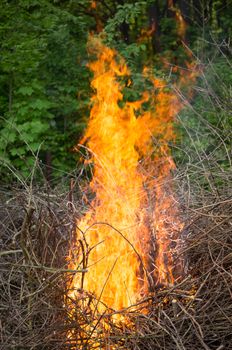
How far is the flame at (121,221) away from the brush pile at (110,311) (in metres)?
0.12

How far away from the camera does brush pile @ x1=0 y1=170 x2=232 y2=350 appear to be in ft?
11.6

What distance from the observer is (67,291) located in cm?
363

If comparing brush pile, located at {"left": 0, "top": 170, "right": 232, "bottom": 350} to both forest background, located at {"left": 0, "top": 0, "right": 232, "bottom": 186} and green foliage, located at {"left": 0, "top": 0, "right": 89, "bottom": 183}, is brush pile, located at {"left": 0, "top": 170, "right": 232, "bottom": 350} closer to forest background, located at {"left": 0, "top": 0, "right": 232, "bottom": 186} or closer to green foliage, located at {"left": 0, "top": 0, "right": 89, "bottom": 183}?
forest background, located at {"left": 0, "top": 0, "right": 232, "bottom": 186}

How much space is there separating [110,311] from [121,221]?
25.5 inches

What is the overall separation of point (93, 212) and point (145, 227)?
0.38m

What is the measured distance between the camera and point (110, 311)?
12.5ft

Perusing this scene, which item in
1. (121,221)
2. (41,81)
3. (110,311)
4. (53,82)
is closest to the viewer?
(110,311)

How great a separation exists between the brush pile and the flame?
12 cm

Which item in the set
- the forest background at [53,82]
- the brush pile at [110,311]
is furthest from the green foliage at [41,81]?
the brush pile at [110,311]

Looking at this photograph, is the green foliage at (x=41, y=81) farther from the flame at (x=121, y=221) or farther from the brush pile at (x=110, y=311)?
the brush pile at (x=110, y=311)

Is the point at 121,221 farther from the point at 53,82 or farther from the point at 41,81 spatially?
the point at 53,82

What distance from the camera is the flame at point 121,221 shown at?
13.0ft

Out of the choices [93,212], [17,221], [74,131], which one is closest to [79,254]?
[93,212]

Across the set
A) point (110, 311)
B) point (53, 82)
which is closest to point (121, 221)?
point (110, 311)
